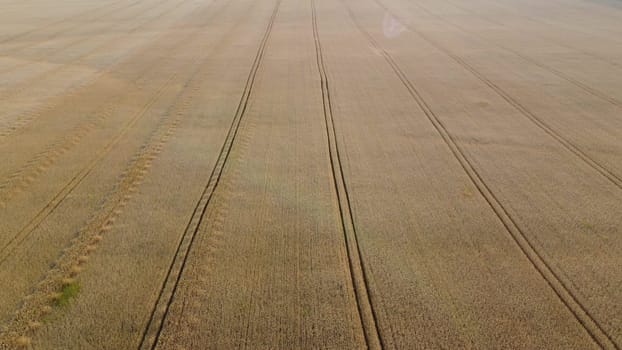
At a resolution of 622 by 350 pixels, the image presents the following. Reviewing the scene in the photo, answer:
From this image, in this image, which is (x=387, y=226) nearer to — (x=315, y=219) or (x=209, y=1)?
(x=315, y=219)

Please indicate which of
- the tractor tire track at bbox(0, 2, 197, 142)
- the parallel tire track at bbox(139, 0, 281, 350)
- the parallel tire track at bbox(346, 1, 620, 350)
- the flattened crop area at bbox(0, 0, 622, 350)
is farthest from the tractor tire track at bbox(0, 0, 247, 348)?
the parallel tire track at bbox(346, 1, 620, 350)

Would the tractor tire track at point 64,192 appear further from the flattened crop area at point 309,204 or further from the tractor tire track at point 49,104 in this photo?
the tractor tire track at point 49,104

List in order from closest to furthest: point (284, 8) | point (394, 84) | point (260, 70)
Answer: point (394, 84), point (260, 70), point (284, 8)

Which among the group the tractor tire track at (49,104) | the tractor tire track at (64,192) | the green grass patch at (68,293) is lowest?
the green grass patch at (68,293)

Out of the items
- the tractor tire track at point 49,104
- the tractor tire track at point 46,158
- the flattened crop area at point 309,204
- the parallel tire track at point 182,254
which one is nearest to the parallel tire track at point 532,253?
the flattened crop area at point 309,204

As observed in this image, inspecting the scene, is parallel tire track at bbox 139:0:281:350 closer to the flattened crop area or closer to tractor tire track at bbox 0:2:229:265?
the flattened crop area

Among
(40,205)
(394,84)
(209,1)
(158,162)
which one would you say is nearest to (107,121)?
(158,162)

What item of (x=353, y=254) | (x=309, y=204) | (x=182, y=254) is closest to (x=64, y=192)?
(x=182, y=254)
